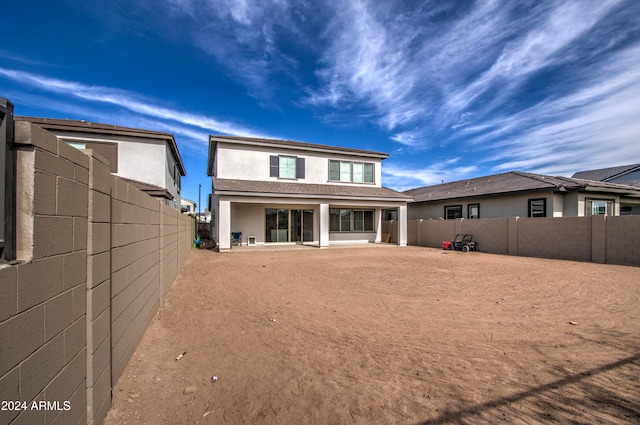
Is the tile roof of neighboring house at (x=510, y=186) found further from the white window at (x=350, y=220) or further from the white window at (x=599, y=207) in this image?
the white window at (x=350, y=220)

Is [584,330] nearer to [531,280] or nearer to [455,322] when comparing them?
[455,322]

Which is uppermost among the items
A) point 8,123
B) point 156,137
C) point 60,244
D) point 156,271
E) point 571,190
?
point 156,137

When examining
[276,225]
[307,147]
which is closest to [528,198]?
[307,147]

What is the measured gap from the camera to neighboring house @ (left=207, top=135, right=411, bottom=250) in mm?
16359

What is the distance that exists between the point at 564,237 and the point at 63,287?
16.6 m

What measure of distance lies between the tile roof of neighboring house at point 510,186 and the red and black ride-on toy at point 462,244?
148 inches

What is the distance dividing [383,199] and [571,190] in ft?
32.5

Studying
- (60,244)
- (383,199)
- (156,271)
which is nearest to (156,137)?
(156,271)

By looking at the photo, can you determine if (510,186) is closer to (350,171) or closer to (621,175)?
(350,171)

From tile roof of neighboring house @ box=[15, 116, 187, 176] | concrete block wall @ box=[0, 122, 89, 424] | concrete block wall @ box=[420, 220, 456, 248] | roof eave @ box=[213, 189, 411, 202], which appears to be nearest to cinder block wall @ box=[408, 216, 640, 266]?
concrete block wall @ box=[420, 220, 456, 248]

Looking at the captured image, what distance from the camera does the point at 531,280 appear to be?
8375 millimetres

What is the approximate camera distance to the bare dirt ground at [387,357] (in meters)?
2.79

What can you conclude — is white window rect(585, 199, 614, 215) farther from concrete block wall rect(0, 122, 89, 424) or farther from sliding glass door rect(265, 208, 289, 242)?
concrete block wall rect(0, 122, 89, 424)

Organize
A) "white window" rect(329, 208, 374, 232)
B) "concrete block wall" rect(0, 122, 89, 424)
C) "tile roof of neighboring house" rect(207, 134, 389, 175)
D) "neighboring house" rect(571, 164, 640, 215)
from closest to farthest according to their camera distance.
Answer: "concrete block wall" rect(0, 122, 89, 424), "tile roof of neighboring house" rect(207, 134, 389, 175), "white window" rect(329, 208, 374, 232), "neighboring house" rect(571, 164, 640, 215)
